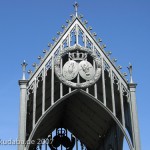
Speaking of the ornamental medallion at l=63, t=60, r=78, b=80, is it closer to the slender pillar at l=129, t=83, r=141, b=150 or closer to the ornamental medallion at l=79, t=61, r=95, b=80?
the ornamental medallion at l=79, t=61, r=95, b=80

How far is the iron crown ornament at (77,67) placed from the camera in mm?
19859

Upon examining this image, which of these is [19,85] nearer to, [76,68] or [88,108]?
[76,68]

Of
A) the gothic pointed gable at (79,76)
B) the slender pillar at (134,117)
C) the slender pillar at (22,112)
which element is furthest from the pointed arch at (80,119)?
the slender pillar at (22,112)

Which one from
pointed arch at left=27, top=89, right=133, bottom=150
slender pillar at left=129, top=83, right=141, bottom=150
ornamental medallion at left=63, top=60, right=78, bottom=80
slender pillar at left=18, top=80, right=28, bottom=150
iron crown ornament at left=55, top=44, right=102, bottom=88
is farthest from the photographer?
pointed arch at left=27, top=89, right=133, bottom=150

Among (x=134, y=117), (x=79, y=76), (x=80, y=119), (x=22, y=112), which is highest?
(x=79, y=76)

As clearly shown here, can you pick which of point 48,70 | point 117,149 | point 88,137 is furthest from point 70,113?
point 48,70

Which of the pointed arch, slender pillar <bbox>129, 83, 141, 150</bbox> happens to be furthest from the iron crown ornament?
slender pillar <bbox>129, 83, 141, 150</bbox>

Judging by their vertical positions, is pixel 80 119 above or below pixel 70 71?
below

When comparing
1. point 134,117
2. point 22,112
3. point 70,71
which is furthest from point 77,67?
point 134,117

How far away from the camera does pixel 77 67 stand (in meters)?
20.2

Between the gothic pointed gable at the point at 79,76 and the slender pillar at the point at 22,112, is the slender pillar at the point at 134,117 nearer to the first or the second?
the gothic pointed gable at the point at 79,76

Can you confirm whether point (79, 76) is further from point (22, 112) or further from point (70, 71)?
point (22, 112)

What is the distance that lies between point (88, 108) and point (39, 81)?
18.1 ft

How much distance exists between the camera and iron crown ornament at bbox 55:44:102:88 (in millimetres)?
19859
